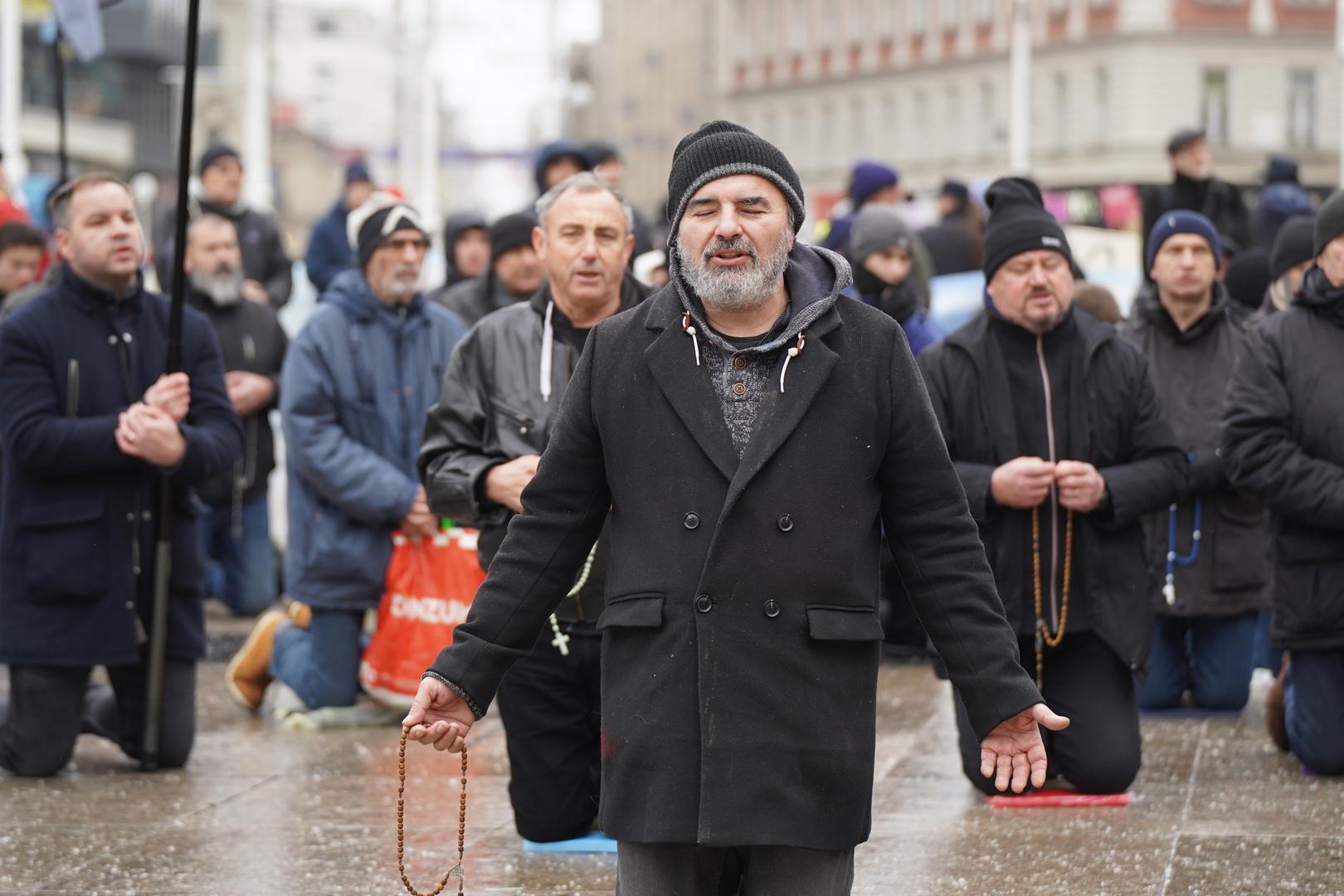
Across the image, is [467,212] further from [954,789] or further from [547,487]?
[547,487]

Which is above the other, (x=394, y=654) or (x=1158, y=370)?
(x=1158, y=370)

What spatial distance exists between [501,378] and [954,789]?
7.10 ft

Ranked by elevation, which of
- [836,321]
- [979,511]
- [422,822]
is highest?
[836,321]

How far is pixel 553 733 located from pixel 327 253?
8144 mm

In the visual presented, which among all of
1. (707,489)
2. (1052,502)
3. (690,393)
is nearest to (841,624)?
(707,489)

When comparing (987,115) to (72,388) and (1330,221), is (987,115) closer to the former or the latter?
(1330,221)

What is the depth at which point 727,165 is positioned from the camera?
4945 mm

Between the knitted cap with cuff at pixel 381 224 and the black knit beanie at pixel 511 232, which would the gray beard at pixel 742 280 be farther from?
the black knit beanie at pixel 511 232

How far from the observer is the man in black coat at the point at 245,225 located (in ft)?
45.5

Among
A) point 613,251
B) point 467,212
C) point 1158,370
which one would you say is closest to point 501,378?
point 613,251

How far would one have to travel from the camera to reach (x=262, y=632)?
9.85 meters

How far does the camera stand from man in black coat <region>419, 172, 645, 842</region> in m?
6.97

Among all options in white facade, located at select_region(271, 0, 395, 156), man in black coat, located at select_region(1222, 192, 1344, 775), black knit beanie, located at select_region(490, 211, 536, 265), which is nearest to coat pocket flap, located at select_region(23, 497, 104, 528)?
black knit beanie, located at select_region(490, 211, 536, 265)

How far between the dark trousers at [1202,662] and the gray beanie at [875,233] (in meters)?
2.44
